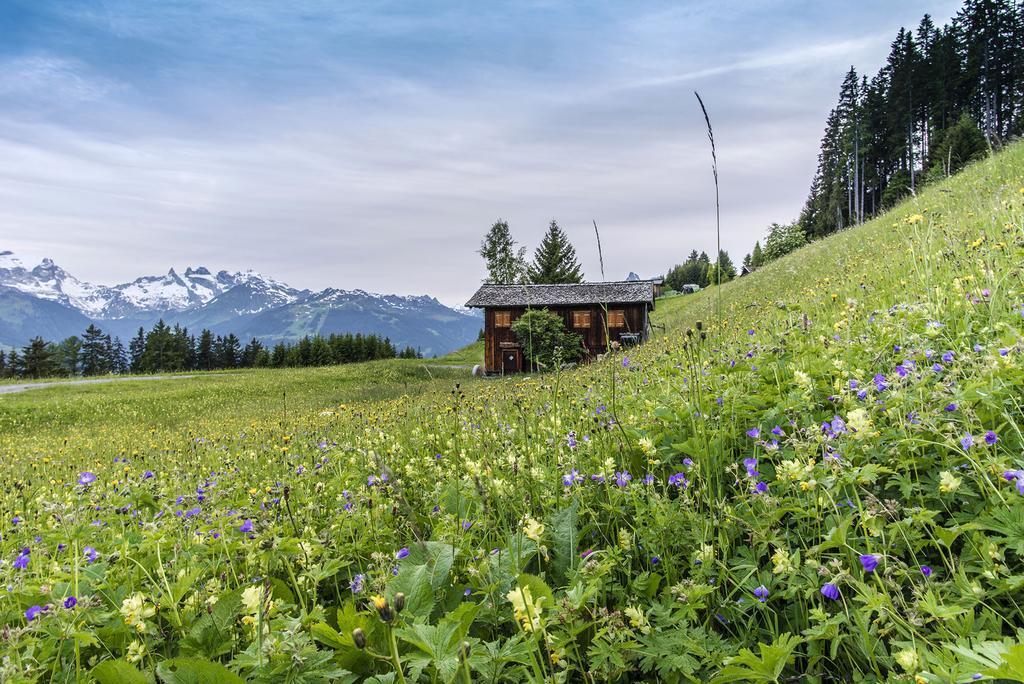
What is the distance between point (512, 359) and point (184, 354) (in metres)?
83.7

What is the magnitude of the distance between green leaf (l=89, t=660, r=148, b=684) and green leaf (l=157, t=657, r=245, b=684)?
0.14 metres

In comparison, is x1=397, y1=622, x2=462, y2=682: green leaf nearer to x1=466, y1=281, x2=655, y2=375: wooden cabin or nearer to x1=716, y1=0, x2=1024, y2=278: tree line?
x1=466, y1=281, x2=655, y2=375: wooden cabin

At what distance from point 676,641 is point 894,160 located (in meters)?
81.8

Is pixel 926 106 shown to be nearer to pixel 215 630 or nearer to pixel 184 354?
pixel 215 630

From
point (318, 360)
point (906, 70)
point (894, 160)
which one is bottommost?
point (318, 360)

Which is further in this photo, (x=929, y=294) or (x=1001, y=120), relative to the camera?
(x=1001, y=120)

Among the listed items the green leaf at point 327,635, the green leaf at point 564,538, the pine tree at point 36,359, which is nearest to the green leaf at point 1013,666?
the green leaf at point 564,538

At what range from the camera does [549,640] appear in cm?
169

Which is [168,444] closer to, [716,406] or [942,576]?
[716,406]

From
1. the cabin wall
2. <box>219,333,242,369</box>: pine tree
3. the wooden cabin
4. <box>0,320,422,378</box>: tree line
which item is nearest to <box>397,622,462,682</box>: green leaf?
the wooden cabin

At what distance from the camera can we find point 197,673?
1.71 m

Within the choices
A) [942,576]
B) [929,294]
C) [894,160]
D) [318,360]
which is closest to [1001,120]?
[894,160]

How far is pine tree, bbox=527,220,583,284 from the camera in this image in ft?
269

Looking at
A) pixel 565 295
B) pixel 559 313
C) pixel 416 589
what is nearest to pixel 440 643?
pixel 416 589
